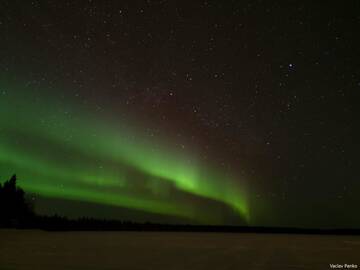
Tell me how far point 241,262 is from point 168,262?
273 cm

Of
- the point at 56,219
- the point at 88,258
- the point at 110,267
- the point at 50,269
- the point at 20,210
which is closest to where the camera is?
the point at 50,269

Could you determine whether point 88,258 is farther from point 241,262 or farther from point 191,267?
point 241,262

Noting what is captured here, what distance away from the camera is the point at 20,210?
3391 inches

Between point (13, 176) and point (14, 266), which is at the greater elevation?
point (13, 176)

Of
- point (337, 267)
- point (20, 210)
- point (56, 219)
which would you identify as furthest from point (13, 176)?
point (337, 267)

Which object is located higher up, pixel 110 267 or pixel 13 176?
pixel 13 176

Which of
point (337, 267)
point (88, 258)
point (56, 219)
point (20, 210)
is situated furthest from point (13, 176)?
point (337, 267)

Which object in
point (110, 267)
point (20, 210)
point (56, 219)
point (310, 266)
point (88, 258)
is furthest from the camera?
point (20, 210)

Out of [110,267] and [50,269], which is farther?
[110,267]

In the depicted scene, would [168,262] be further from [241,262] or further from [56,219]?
[56,219]

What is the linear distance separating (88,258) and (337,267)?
9.20 metres

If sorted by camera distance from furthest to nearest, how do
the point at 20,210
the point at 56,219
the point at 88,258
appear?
the point at 20,210 < the point at 56,219 < the point at 88,258

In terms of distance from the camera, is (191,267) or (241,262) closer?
(191,267)

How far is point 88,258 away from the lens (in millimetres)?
16047
